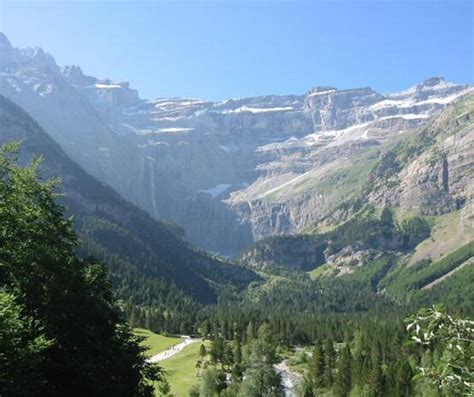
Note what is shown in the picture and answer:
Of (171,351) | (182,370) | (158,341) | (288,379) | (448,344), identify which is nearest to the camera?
(448,344)

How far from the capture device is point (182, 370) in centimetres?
13450

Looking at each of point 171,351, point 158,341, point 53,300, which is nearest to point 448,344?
point 53,300

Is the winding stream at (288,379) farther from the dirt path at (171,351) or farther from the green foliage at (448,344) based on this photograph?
the green foliage at (448,344)

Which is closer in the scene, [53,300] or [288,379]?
[53,300]

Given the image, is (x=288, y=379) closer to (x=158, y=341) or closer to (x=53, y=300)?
(x=158, y=341)

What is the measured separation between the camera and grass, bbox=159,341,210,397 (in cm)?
12039

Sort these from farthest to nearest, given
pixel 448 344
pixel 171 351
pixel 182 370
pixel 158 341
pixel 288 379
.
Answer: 1. pixel 158 341
2. pixel 171 351
3. pixel 182 370
4. pixel 288 379
5. pixel 448 344

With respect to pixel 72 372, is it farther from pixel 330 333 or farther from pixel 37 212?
pixel 330 333

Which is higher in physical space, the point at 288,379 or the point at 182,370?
the point at 182,370

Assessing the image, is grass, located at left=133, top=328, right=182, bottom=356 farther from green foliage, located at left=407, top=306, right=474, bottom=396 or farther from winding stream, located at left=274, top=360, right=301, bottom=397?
green foliage, located at left=407, top=306, right=474, bottom=396

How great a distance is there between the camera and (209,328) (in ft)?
601

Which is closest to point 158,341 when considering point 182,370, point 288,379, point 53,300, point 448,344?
point 182,370

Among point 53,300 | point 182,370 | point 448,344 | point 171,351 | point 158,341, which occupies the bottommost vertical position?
point 182,370

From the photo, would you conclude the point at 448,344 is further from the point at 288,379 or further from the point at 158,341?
the point at 158,341
